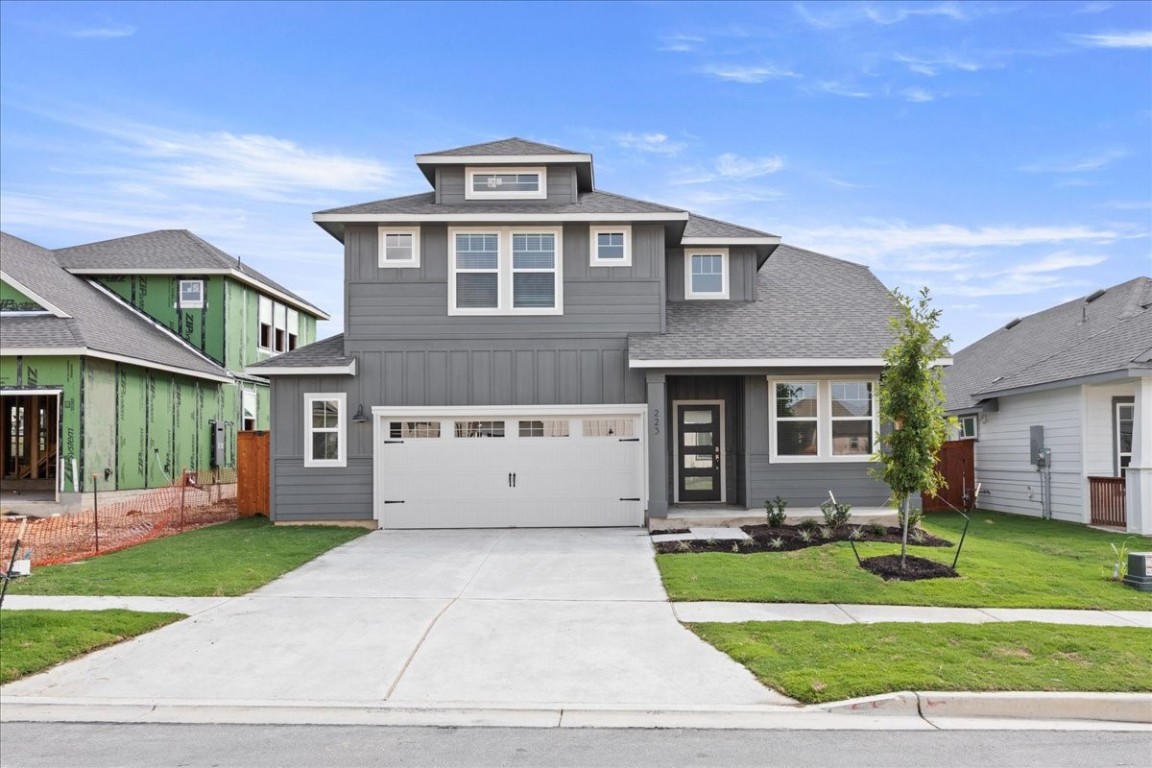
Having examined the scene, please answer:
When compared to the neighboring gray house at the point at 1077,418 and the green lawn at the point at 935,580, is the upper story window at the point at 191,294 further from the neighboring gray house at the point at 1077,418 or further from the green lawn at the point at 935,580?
the neighboring gray house at the point at 1077,418

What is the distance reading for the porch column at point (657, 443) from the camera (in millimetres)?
15773

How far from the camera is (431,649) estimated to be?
7863 millimetres

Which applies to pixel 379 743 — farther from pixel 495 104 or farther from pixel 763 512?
pixel 495 104

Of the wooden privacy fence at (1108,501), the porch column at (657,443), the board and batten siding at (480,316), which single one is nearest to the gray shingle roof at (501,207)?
the board and batten siding at (480,316)

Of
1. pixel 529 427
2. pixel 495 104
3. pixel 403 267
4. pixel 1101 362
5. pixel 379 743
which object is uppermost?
Result: pixel 495 104

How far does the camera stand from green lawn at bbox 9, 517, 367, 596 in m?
10.4

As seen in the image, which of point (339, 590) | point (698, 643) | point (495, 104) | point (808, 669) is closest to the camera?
point (808, 669)

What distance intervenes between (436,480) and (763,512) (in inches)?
245

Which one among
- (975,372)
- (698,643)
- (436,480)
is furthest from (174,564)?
(975,372)

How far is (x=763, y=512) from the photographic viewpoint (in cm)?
1603

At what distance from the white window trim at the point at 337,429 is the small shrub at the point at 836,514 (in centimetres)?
900

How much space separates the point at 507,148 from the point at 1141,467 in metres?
13.3

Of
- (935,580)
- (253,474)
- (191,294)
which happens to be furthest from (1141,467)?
(191,294)

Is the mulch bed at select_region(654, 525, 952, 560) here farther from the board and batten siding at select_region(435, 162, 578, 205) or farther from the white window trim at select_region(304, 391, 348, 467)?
the board and batten siding at select_region(435, 162, 578, 205)
